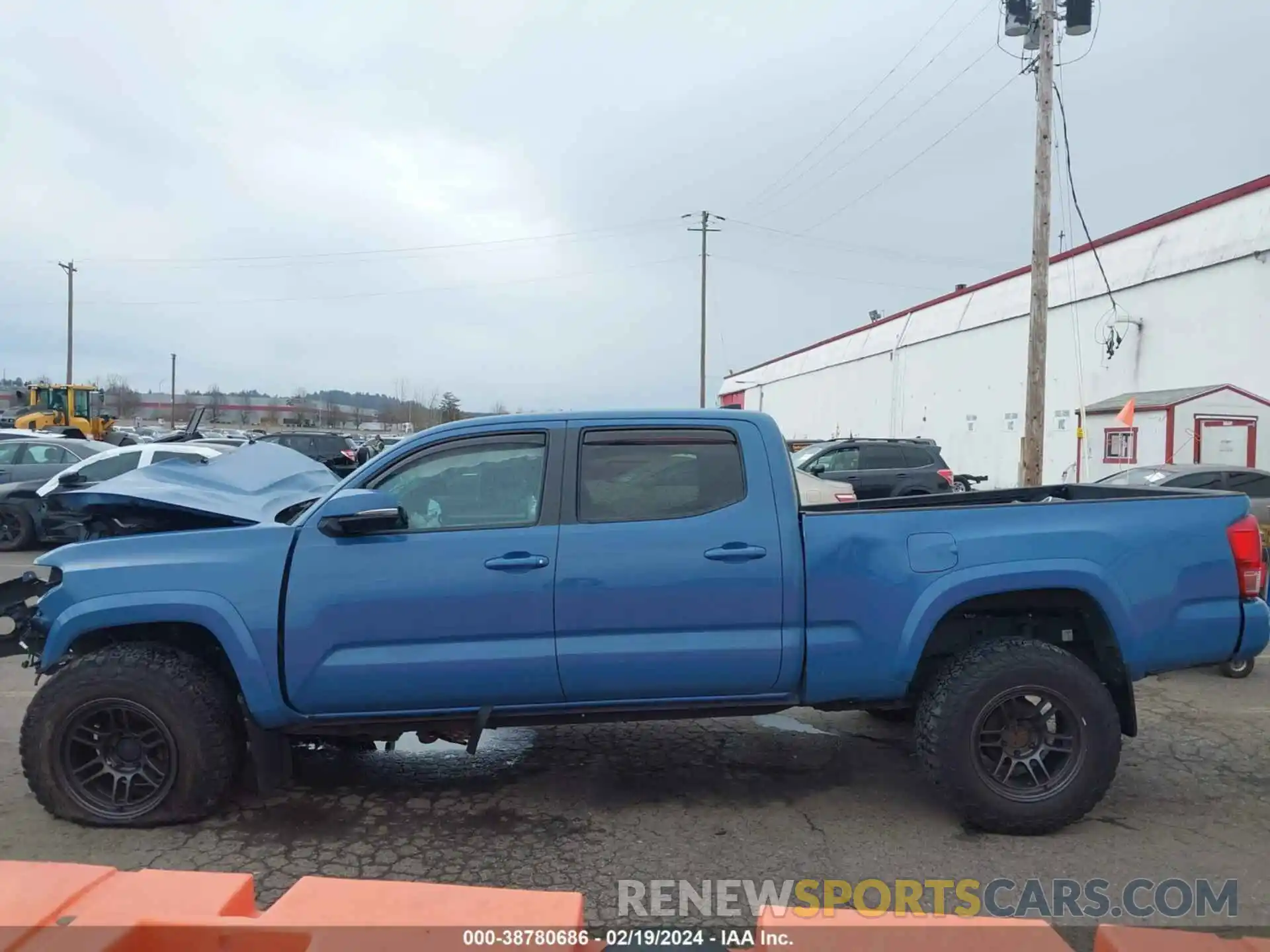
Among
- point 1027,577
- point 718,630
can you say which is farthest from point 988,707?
point 718,630

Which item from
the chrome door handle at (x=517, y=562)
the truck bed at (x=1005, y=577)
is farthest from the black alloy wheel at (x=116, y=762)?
the truck bed at (x=1005, y=577)

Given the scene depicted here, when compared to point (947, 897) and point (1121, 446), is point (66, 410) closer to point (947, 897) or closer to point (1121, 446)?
point (1121, 446)

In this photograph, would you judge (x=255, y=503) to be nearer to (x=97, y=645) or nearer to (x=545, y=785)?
(x=97, y=645)

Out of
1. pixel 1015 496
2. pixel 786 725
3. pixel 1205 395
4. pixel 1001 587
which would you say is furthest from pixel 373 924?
pixel 1205 395

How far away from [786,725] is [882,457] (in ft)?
38.8

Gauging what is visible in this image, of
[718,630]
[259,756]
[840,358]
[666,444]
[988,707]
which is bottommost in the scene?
[259,756]

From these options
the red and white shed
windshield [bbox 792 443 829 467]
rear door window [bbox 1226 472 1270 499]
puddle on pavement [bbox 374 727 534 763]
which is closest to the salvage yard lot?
puddle on pavement [bbox 374 727 534 763]

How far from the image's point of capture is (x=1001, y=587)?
151 inches

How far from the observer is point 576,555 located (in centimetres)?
384

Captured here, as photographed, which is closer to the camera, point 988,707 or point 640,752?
point 988,707

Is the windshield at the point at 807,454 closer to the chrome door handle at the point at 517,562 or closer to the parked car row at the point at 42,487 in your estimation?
the parked car row at the point at 42,487

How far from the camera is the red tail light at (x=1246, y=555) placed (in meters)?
4.00

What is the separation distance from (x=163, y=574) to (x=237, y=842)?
4.00ft

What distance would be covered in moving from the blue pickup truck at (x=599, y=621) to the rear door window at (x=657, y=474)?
0.06 feet
